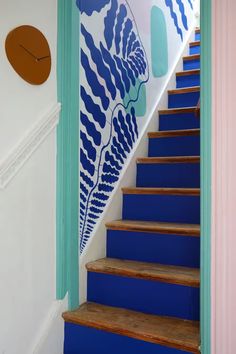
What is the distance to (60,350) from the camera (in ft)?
5.51

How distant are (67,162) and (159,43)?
1925 mm

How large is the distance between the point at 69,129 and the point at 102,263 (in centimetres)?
78

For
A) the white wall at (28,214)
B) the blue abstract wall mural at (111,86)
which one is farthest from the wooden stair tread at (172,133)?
the white wall at (28,214)

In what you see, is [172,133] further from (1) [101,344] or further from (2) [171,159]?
(1) [101,344]

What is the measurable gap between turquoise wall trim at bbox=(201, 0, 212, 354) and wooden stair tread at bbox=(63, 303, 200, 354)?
0.45 feet

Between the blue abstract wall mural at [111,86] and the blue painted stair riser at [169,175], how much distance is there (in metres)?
0.21

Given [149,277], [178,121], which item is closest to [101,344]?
[149,277]

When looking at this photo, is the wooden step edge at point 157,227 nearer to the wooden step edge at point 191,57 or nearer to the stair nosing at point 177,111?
the stair nosing at point 177,111

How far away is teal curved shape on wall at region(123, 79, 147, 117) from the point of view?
2.52 meters

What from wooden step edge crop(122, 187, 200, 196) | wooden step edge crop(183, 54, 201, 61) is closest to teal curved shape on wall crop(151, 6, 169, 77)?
wooden step edge crop(183, 54, 201, 61)

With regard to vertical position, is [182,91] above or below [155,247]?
above

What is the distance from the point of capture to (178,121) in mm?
2953
